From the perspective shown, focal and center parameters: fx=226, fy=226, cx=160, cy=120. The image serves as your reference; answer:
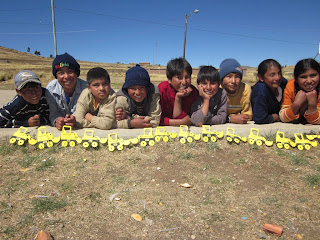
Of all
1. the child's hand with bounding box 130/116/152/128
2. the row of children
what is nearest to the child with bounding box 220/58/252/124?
the row of children

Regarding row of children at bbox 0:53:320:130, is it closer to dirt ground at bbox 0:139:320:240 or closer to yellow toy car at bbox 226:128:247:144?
yellow toy car at bbox 226:128:247:144

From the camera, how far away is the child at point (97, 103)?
3.35m

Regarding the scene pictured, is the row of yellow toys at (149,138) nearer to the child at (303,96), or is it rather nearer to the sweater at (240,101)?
the child at (303,96)

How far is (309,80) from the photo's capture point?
3604 millimetres

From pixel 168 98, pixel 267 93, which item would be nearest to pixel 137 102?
pixel 168 98

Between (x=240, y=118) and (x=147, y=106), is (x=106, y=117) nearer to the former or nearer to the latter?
(x=147, y=106)

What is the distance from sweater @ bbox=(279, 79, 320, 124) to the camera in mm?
3803

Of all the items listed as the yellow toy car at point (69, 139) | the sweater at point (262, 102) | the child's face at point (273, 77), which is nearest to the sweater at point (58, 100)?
the yellow toy car at point (69, 139)

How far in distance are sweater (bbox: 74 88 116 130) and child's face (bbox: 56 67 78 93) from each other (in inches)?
19.0

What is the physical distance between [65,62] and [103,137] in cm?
146

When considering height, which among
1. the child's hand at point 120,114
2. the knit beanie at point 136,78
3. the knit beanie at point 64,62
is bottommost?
the child's hand at point 120,114

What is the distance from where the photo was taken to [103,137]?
327cm

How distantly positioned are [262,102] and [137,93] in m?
2.10

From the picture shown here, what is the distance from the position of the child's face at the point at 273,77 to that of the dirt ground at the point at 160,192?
117cm
